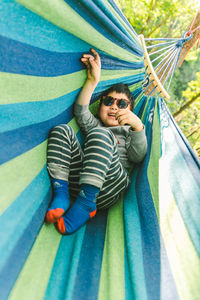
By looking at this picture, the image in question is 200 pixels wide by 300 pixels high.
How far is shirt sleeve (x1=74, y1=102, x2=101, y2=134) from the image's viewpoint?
1024mm

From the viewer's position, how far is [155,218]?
31.7 inches

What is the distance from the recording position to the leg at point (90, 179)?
2.50 feet

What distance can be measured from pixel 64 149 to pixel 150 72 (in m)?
1.06

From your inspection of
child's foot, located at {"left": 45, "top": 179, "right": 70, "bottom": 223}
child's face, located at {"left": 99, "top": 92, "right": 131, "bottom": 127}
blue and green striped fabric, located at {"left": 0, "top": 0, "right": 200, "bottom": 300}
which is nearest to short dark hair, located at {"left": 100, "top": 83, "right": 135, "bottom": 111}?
child's face, located at {"left": 99, "top": 92, "right": 131, "bottom": 127}

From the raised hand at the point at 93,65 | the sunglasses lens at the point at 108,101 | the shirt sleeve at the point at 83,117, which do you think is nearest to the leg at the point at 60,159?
the shirt sleeve at the point at 83,117

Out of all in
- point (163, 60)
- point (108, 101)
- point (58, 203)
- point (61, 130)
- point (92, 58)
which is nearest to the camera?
point (58, 203)

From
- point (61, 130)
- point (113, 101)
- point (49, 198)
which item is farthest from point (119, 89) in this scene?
point (49, 198)

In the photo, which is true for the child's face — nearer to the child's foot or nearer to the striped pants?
the striped pants

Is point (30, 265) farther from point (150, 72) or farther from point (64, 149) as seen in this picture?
point (150, 72)

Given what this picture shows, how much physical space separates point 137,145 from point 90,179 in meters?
0.41

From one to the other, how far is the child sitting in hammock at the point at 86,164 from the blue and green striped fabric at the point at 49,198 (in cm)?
4

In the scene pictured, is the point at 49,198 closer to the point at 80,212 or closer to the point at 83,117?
the point at 80,212

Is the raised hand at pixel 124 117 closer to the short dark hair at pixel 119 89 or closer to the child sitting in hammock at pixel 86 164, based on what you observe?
the child sitting in hammock at pixel 86 164

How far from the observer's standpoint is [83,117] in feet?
3.45
